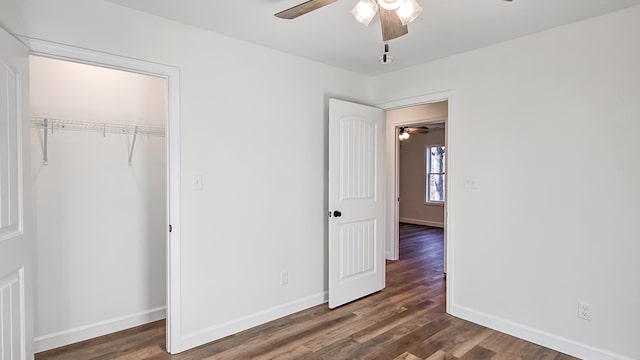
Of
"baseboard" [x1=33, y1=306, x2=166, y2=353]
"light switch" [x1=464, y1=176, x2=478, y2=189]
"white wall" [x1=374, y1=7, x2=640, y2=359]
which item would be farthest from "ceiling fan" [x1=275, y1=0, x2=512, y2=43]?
"baseboard" [x1=33, y1=306, x2=166, y2=353]

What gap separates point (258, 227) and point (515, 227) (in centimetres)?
216

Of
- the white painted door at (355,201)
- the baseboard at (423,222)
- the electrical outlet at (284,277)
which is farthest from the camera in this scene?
the baseboard at (423,222)

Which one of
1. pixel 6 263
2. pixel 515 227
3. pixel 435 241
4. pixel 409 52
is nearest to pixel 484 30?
pixel 409 52

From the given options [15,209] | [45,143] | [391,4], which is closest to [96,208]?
[45,143]

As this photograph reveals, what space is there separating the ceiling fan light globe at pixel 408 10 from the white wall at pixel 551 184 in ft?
5.38

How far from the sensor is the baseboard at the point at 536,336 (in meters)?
2.37

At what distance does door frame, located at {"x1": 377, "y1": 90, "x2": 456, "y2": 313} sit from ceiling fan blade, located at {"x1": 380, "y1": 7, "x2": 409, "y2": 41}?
158cm

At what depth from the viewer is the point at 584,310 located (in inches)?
95.1

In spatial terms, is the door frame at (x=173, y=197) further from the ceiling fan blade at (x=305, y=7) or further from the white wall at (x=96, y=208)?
the ceiling fan blade at (x=305, y=7)

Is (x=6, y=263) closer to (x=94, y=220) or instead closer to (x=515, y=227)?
(x=94, y=220)

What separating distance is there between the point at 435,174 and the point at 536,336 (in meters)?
5.98

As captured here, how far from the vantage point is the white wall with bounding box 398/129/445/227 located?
8203 mm

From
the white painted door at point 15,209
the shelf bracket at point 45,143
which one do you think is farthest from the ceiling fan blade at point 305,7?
the shelf bracket at point 45,143

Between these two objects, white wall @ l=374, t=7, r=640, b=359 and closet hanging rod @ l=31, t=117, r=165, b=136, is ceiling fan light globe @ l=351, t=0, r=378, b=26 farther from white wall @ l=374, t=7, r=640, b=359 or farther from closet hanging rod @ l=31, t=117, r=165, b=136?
closet hanging rod @ l=31, t=117, r=165, b=136
